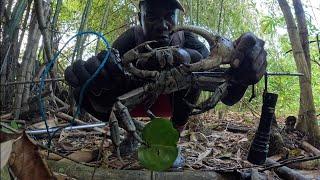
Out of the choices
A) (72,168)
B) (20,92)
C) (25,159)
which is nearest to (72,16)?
(20,92)

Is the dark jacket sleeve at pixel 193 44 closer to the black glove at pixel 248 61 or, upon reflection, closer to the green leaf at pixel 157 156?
the black glove at pixel 248 61

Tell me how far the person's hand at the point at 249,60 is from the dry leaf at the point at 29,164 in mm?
737

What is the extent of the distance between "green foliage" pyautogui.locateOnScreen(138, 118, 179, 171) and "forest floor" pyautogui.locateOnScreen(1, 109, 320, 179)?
16.2 inches

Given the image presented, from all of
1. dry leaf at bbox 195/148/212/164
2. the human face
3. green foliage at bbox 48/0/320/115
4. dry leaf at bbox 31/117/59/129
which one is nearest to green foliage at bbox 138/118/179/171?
the human face

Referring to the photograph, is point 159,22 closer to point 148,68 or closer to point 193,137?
point 148,68

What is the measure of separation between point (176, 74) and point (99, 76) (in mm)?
241

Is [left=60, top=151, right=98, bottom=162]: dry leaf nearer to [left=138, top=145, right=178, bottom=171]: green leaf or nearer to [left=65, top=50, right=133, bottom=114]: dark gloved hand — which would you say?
[left=65, top=50, right=133, bottom=114]: dark gloved hand

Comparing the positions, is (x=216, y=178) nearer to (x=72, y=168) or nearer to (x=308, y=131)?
(x=72, y=168)

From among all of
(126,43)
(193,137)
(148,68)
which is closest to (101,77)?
(148,68)

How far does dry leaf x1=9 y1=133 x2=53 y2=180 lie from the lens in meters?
0.63

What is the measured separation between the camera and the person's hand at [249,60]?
1.21 meters

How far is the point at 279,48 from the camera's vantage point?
375 cm

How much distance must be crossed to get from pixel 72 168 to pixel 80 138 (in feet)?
2.91

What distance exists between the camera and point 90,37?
292 cm
